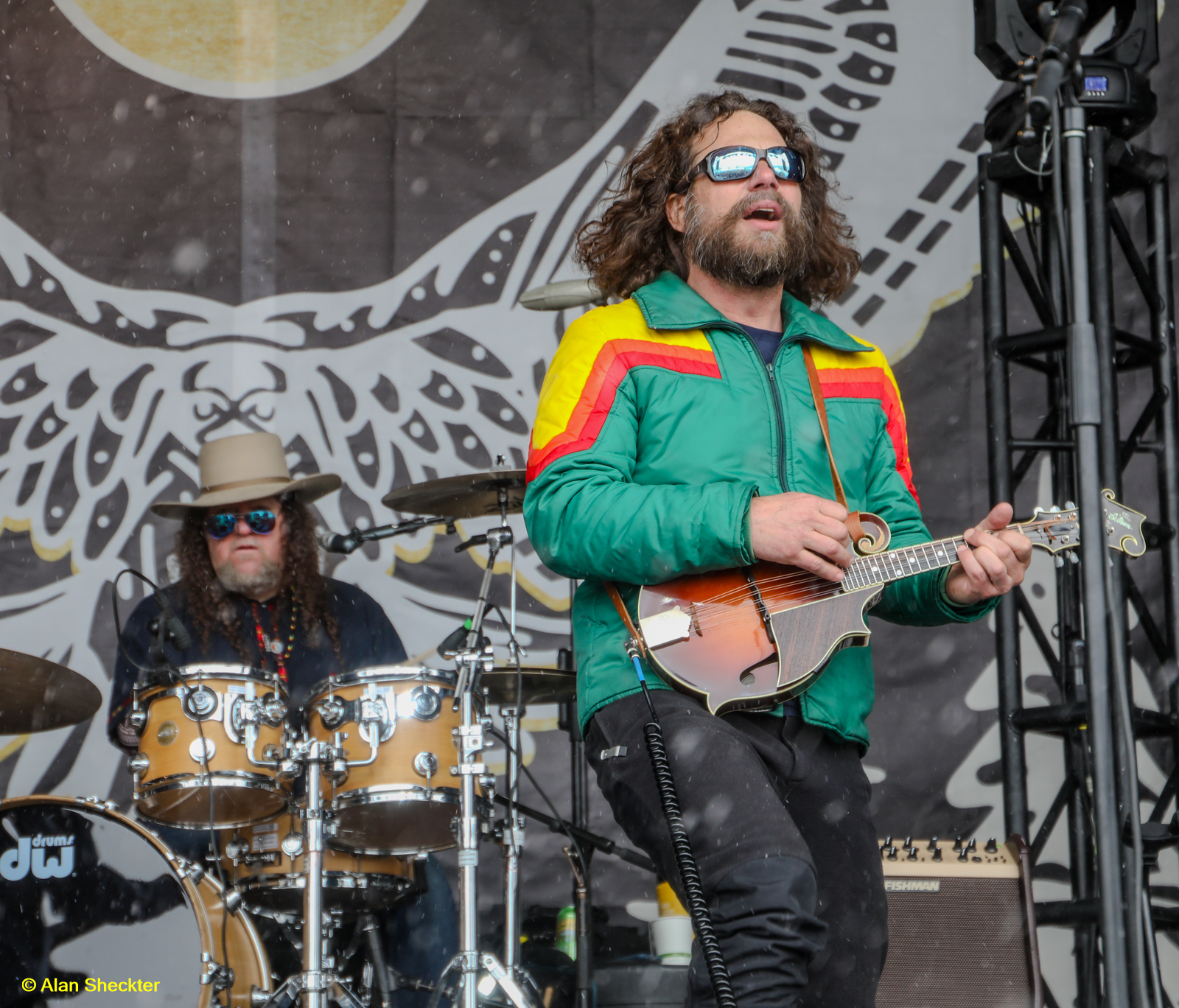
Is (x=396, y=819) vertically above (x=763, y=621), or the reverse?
(x=763, y=621)

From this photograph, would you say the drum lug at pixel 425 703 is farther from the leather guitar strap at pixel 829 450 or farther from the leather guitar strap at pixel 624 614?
the leather guitar strap at pixel 829 450

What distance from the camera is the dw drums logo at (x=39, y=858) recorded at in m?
3.67

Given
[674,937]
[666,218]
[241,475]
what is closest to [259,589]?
[241,475]

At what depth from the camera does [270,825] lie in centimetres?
420

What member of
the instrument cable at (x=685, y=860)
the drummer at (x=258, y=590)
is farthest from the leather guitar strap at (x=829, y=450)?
the drummer at (x=258, y=590)

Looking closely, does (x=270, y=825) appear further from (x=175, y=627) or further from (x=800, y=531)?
(x=800, y=531)

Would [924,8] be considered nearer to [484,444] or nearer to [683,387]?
[484,444]

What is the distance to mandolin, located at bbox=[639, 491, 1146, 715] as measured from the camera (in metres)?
2.36

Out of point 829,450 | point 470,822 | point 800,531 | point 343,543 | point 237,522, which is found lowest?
point 470,822

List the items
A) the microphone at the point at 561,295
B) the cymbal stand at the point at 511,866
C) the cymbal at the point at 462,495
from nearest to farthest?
the cymbal stand at the point at 511,866 < the cymbal at the point at 462,495 < the microphone at the point at 561,295

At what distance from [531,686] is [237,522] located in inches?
54.5

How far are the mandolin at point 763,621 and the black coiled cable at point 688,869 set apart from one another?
0.48 feet

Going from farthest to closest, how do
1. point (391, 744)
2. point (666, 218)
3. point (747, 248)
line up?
1. point (391, 744)
2. point (666, 218)
3. point (747, 248)

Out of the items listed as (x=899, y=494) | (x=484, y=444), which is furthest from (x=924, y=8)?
(x=899, y=494)
